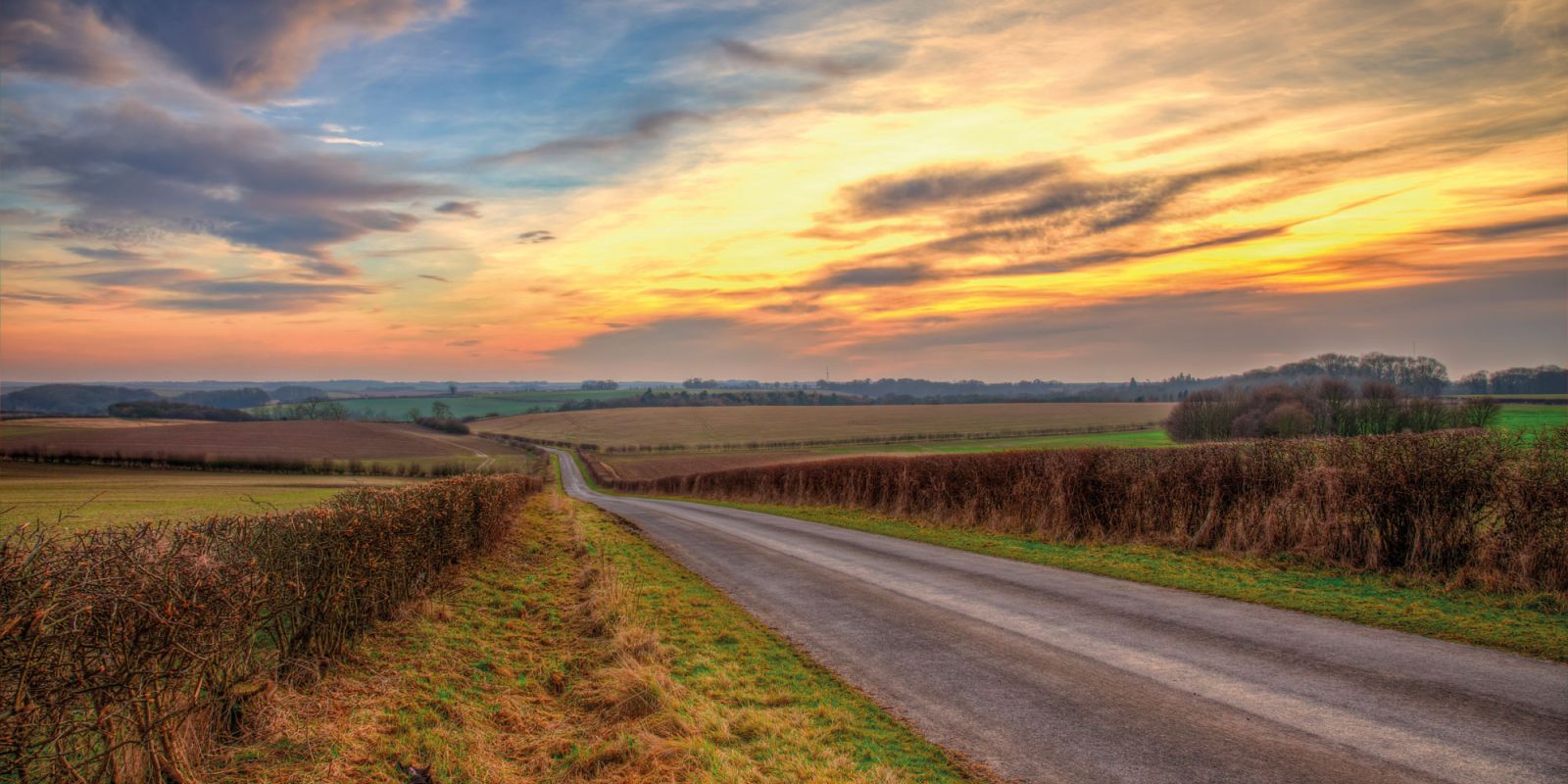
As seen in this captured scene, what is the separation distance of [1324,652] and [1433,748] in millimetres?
2746

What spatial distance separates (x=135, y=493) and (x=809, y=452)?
62.5 metres

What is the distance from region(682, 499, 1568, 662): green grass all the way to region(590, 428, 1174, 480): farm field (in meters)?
59.8

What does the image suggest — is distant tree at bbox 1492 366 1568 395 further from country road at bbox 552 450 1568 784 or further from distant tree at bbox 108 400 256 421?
distant tree at bbox 108 400 256 421

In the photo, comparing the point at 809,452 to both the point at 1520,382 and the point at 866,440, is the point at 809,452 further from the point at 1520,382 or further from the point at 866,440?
the point at 1520,382

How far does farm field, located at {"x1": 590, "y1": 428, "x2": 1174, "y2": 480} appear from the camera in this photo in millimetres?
79250

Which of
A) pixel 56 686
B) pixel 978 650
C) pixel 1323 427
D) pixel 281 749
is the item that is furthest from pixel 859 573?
pixel 1323 427

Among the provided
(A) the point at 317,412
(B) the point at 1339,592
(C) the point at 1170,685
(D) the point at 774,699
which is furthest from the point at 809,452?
(A) the point at 317,412

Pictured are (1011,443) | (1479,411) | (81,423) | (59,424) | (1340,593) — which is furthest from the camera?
(1011,443)

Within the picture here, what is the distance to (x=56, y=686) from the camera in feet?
15.4

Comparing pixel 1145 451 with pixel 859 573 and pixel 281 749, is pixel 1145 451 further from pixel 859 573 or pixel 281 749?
pixel 281 749

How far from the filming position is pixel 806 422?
128 m

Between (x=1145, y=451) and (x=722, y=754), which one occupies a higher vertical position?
(x=1145, y=451)

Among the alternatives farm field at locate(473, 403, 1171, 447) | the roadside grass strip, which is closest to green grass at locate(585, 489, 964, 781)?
the roadside grass strip

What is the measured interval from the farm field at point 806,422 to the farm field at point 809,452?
8629 mm
